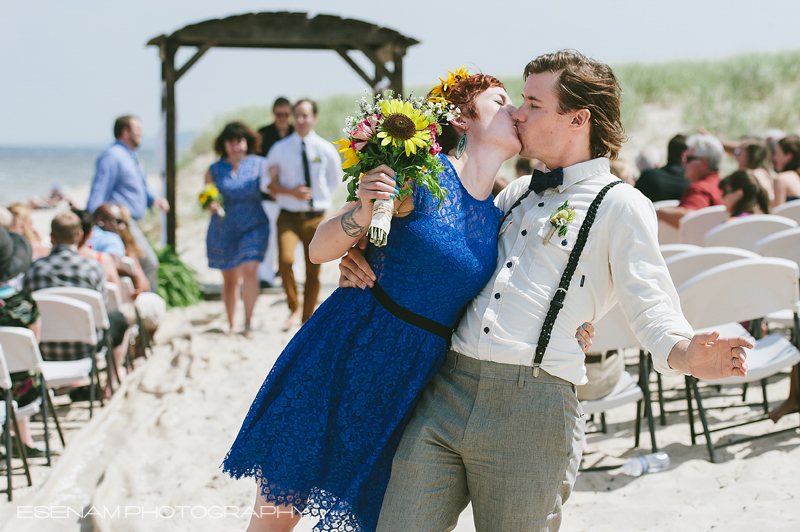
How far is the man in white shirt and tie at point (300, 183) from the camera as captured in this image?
6.62 m

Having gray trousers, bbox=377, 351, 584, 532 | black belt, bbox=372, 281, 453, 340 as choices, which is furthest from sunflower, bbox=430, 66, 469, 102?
gray trousers, bbox=377, 351, 584, 532

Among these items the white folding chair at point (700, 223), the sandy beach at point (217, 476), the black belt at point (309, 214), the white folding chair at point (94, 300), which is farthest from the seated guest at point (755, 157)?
the white folding chair at point (94, 300)

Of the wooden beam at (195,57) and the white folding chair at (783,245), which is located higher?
the wooden beam at (195,57)

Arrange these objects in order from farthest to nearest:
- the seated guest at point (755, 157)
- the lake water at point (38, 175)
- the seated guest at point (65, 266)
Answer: the lake water at point (38, 175), the seated guest at point (755, 157), the seated guest at point (65, 266)

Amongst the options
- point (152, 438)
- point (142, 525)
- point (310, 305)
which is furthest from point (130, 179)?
point (142, 525)

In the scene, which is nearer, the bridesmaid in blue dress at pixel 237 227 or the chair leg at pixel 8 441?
the chair leg at pixel 8 441

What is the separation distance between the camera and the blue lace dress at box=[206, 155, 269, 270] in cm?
671

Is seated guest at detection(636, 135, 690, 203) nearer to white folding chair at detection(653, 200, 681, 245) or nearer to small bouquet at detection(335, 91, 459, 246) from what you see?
white folding chair at detection(653, 200, 681, 245)

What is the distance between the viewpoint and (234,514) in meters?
3.33

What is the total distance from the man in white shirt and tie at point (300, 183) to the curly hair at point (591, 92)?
4.81m

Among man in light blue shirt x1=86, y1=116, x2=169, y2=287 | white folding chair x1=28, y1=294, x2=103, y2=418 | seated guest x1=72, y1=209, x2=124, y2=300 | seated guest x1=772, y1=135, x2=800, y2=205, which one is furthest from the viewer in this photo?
man in light blue shirt x1=86, y1=116, x2=169, y2=287

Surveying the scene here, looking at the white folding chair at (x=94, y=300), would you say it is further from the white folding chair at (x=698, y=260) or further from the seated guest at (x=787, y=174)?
the seated guest at (x=787, y=174)

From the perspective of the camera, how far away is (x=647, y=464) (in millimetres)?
3529

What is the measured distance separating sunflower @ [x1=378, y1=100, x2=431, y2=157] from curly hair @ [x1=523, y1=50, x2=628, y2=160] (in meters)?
0.39
